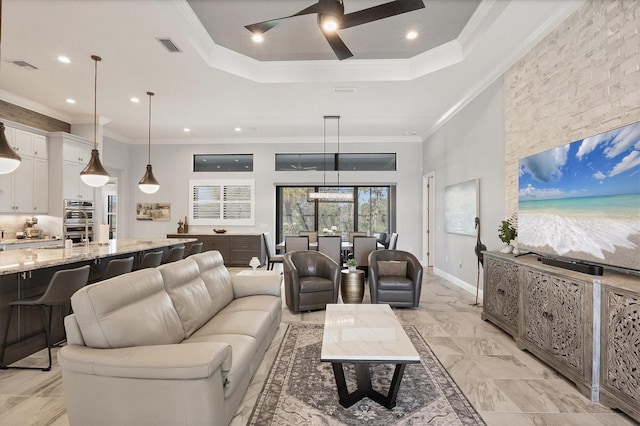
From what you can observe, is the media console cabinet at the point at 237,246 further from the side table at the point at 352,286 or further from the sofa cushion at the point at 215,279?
the sofa cushion at the point at 215,279

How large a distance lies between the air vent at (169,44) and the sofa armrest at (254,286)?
2.77 m

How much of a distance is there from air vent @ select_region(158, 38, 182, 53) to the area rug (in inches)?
141

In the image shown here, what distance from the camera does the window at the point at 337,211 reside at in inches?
355

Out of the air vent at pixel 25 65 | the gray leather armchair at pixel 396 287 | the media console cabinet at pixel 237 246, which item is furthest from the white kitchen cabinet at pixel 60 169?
the gray leather armchair at pixel 396 287

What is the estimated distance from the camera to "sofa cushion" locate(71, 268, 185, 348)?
6.64ft

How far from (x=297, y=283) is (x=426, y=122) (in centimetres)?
464

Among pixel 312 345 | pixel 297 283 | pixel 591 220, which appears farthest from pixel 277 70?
pixel 591 220

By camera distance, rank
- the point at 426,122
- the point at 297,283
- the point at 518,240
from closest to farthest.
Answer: the point at 518,240 < the point at 297,283 < the point at 426,122

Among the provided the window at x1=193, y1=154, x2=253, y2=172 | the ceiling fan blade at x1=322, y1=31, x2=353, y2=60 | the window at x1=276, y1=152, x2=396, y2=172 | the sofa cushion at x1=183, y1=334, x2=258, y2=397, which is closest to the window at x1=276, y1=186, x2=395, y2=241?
the window at x1=276, y1=152, x2=396, y2=172

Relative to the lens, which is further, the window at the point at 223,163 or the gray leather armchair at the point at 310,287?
the window at the point at 223,163

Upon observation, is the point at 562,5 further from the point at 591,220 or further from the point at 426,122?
the point at 426,122

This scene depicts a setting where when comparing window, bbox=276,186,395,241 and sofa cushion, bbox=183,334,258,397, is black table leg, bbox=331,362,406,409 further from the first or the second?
window, bbox=276,186,395,241

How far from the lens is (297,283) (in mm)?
4605

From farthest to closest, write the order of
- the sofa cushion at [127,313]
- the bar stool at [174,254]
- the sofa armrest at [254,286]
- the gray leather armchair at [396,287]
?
the bar stool at [174,254] → the gray leather armchair at [396,287] → the sofa armrest at [254,286] → the sofa cushion at [127,313]
